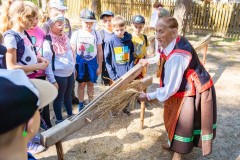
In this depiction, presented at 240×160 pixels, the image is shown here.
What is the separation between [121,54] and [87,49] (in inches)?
19.9

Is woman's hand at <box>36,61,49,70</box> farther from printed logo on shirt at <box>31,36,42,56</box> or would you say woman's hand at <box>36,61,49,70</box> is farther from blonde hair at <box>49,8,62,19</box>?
blonde hair at <box>49,8,62,19</box>

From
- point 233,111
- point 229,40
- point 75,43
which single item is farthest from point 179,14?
point 75,43

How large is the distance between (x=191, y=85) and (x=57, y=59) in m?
1.66

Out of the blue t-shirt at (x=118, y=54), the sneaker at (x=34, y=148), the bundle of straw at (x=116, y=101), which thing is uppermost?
the blue t-shirt at (x=118, y=54)

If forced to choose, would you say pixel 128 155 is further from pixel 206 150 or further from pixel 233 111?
pixel 233 111

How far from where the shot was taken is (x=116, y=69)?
3898 millimetres

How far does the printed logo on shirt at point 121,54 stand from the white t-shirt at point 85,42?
30cm

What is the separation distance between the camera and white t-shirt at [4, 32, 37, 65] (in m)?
2.59

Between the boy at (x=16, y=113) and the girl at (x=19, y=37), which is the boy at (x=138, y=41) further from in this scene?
the boy at (x=16, y=113)

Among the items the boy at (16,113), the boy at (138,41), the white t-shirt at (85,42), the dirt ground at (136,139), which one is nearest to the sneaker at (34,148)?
the dirt ground at (136,139)

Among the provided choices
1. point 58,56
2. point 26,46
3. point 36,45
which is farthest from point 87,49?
point 26,46

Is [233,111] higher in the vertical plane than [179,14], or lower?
lower

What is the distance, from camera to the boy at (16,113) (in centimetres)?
75

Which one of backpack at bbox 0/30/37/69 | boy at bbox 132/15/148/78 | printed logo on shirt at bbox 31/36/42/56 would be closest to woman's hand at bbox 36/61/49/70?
backpack at bbox 0/30/37/69
